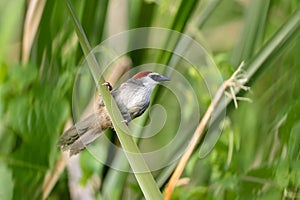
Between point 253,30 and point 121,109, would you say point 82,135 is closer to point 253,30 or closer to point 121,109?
point 121,109

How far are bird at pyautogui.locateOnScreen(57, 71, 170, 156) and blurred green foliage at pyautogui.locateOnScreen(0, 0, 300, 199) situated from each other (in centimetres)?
28

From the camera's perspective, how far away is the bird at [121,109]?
1.29 ft

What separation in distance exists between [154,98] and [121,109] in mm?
295

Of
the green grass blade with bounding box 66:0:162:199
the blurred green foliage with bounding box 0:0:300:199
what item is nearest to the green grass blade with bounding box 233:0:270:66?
the blurred green foliage with bounding box 0:0:300:199

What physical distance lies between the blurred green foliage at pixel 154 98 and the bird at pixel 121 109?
28cm

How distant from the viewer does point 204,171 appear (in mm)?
989

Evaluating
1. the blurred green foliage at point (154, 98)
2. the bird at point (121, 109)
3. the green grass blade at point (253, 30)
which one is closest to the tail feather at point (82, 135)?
the bird at point (121, 109)

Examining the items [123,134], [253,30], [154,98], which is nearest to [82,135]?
[123,134]

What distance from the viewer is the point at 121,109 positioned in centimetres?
40

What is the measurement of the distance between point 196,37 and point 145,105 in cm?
64

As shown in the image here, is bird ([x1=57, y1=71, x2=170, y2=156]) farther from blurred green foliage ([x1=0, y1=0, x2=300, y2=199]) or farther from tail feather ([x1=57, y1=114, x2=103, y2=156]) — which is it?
blurred green foliage ([x1=0, y1=0, x2=300, y2=199])

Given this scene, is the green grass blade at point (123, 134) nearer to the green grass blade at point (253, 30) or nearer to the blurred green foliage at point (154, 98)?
the blurred green foliage at point (154, 98)

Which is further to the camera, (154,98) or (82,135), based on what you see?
(154,98)

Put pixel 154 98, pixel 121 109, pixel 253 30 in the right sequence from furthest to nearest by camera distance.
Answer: pixel 253 30
pixel 154 98
pixel 121 109
